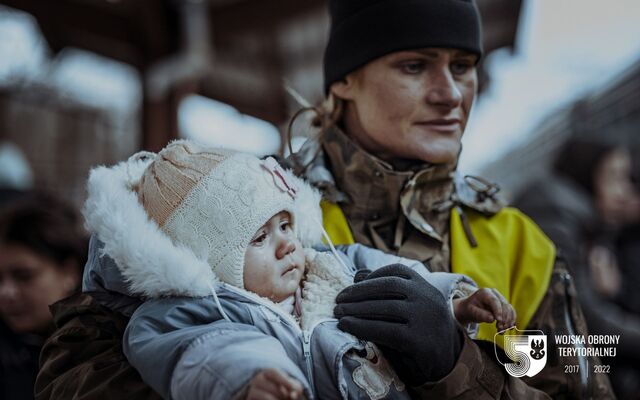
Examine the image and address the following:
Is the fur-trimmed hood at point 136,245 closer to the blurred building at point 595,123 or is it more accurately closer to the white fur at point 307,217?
the white fur at point 307,217

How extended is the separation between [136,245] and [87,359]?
0.37 m

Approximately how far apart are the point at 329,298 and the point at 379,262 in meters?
0.20

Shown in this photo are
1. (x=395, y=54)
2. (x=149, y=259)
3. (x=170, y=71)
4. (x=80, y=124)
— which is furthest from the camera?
(x=80, y=124)

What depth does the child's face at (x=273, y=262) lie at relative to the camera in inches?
55.4

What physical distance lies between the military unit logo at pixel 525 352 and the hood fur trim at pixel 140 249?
2.31 ft

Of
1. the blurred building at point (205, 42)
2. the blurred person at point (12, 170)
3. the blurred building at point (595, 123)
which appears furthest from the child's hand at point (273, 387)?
the blurred person at point (12, 170)

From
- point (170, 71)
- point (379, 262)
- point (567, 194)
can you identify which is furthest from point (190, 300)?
point (170, 71)

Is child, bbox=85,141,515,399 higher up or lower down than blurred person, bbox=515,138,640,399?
higher up

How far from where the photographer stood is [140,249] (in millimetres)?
1325

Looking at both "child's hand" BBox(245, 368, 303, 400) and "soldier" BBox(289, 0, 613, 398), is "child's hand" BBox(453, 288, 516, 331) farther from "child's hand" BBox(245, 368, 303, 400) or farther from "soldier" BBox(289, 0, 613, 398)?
"child's hand" BBox(245, 368, 303, 400)

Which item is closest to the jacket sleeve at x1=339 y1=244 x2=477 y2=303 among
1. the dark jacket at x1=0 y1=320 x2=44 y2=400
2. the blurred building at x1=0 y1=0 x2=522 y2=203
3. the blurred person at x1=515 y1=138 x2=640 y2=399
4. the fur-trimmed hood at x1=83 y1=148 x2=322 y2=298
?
the fur-trimmed hood at x1=83 y1=148 x2=322 y2=298

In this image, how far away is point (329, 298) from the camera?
1.46 metres

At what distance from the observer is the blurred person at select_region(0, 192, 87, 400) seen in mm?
2855

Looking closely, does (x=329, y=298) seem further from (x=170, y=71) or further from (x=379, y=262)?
(x=170, y=71)
